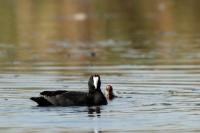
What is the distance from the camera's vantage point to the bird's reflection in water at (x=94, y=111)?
15.7 metres

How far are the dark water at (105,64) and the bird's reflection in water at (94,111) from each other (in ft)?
0.06

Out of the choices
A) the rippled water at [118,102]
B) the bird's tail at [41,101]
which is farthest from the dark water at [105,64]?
the bird's tail at [41,101]

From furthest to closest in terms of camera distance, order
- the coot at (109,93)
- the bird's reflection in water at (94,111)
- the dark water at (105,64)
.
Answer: the coot at (109,93) < the bird's reflection in water at (94,111) < the dark water at (105,64)

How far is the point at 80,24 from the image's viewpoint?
131ft

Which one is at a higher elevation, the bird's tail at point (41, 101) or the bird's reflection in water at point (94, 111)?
the bird's tail at point (41, 101)

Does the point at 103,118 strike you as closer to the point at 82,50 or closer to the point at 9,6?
the point at 82,50

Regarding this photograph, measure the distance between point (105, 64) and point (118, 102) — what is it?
20.2ft

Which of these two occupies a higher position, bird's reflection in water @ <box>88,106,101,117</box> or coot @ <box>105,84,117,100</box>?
coot @ <box>105,84,117,100</box>

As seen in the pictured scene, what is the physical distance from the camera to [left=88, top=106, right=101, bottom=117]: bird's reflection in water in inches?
617

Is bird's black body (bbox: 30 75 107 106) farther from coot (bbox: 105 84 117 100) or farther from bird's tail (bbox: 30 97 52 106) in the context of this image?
coot (bbox: 105 84 117 100)

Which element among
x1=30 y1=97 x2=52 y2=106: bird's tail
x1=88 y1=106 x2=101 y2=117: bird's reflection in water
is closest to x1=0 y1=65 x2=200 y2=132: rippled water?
x1=88 y1=106 x2=101 y2=117: bird's reflection in water

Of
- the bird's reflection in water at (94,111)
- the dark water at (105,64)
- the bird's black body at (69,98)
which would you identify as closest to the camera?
the dark water at (105,64)

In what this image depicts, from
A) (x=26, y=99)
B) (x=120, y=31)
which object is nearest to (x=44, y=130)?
(x=26, y=99)

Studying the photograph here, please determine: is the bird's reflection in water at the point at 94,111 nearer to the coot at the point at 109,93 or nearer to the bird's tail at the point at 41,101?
the bird's tail at the point at 41,101
